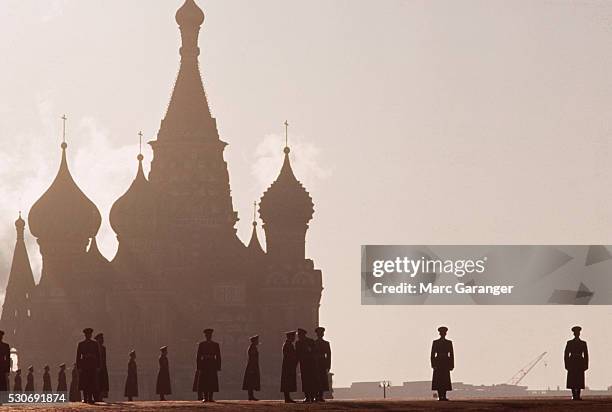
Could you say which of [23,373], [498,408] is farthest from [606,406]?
[23,373]

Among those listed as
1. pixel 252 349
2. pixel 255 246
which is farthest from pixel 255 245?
pixel 252 349

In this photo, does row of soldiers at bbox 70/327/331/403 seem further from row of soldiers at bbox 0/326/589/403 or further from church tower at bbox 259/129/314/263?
church tower at bbox 259/129/314/263

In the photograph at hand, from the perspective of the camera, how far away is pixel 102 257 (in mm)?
151625

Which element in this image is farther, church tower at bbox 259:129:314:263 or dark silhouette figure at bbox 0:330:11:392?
church tower at bbox 259:129:314:263

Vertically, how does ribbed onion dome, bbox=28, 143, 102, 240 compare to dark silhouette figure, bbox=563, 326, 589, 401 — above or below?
above

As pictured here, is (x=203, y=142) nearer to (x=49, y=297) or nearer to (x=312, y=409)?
(x=49, y=297)

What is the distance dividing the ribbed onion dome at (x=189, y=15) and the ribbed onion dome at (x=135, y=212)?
12.7 m

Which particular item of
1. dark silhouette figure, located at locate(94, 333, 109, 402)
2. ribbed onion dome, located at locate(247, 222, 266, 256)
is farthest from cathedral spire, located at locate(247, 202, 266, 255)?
dark silhouette figure, located at locate(94, 333, 109, 402)

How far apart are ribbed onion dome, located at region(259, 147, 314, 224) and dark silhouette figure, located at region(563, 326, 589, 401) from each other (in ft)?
326

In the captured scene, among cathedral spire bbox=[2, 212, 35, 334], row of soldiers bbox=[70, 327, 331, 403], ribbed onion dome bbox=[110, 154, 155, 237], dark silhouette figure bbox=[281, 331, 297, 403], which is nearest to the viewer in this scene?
row of soldiers bbox=[70, 327, 331, 403]

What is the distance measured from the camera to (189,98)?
15412 cm

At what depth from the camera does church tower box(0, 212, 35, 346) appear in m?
151

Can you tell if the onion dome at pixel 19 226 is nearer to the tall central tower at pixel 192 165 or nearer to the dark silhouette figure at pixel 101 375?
the tall central tower at pixel 192 165

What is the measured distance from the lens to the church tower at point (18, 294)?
151m
